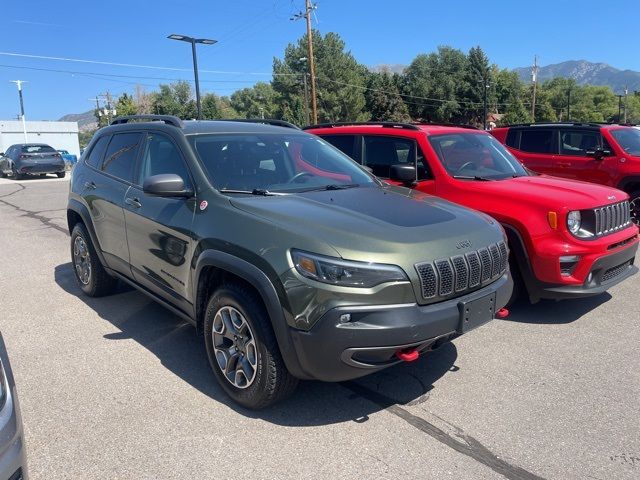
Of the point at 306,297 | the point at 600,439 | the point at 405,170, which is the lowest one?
the point at 600,439

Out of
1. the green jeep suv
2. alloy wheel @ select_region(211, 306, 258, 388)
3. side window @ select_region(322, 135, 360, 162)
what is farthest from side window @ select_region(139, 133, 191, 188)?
side window @ select_region(322, 135, 360, 162)

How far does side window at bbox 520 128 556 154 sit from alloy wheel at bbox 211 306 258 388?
25.2 feet

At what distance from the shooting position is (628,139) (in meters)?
8.78

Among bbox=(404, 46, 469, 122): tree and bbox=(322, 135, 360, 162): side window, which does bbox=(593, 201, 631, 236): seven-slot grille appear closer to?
bbox=(322, 135, 360, 162): side window

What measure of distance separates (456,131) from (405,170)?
1.40 m

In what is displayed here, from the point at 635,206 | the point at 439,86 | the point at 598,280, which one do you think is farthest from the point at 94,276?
the point at 439,86

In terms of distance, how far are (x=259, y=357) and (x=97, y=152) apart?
3.45m

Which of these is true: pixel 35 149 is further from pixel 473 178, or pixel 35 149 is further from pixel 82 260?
pixel 473 178

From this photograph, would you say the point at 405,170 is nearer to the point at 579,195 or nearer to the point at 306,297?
the point at 579,195

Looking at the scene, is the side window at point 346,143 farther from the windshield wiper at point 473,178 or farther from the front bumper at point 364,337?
the front bumper at point 364,337

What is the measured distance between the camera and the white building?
61656mm

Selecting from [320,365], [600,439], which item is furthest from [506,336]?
[320,365]

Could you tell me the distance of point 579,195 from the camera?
494cm

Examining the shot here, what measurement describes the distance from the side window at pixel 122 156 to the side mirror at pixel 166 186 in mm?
1070
